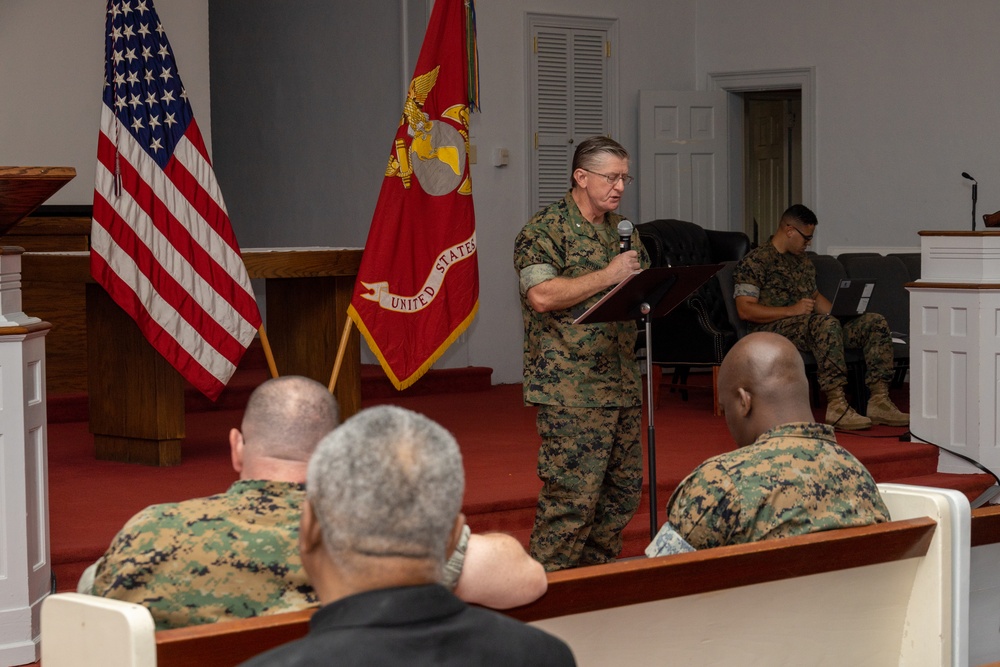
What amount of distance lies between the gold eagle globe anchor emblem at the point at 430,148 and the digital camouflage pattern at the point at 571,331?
175 centimetres

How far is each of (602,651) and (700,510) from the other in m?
0.40

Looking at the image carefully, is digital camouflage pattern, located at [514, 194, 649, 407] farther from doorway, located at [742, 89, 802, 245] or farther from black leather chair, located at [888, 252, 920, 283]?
doorway, located at [742, 89, 802, 245]

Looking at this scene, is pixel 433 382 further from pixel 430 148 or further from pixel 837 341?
pixel 430 148

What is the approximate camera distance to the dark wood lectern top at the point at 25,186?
3419mm

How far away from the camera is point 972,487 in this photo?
6.16 metres

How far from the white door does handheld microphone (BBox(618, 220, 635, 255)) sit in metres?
5.99

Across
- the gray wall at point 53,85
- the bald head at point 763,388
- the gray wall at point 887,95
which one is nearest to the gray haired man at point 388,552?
the bald head at point 763,388

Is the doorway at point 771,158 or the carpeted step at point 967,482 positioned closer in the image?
the carpeted step at point 967,482

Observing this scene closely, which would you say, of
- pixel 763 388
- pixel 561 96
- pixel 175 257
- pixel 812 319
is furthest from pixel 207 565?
pixel 561 96

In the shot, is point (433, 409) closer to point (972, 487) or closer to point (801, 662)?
point (972, 487)

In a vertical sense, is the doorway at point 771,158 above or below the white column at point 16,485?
above

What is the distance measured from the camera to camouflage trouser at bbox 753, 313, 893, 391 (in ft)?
23.1

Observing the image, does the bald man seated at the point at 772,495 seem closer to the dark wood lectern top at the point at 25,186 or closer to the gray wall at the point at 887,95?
the dark wood lectern top at the point at 25,186

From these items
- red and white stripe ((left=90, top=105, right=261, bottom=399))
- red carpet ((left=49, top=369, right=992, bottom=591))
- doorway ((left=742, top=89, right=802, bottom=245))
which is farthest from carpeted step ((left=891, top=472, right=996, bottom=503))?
doorway ((left=742, top=89, right=802, bottom=245))
